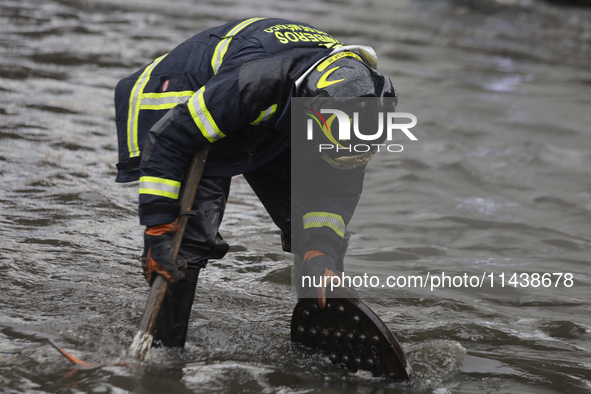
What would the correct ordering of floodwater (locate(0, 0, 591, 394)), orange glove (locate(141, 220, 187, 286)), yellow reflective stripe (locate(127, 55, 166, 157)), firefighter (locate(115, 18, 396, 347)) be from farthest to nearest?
floodwater (locate(0, 0, 591, 394)), yellow reflective stripe (locate(127, 55, 166, 157)), orange glove (locate(141, 220, 187, 286)), firefighter (locate(115, 18, 396, 347))

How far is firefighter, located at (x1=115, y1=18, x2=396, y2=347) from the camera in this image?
2539 mm

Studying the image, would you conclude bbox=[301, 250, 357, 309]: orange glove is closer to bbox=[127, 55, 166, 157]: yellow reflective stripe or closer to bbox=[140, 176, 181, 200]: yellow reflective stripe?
bbox=[140, 176, 181, 200]: yellow reflective stripe

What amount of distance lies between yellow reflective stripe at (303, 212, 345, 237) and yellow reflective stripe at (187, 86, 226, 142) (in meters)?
0.70

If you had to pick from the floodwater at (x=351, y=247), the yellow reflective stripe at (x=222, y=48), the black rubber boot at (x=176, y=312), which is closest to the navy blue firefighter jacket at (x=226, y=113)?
the yellow reflective stripe at (x=222, y=48)

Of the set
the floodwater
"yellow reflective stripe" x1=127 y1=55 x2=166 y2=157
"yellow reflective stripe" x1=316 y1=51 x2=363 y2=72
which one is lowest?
the floodwater

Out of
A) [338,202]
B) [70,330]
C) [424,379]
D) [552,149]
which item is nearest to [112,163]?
[70,330]

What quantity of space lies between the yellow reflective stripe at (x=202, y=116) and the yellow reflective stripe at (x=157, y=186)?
241mm

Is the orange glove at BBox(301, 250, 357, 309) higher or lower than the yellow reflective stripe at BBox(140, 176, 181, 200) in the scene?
lower

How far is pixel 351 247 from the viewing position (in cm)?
486

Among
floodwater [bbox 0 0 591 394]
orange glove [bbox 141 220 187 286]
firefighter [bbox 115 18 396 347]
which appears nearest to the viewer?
firefighter [bbox 115 18 396 347]

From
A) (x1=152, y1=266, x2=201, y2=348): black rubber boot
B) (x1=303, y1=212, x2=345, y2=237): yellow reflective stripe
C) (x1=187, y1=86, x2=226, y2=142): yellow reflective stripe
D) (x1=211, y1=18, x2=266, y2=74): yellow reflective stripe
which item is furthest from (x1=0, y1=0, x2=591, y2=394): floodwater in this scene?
(x1=211, y1=18, x2=266, y2=74): yellow reflective stripe

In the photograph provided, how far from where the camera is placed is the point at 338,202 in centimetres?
308

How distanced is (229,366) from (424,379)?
33.5 inches

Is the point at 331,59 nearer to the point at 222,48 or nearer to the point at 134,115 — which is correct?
the point at 222,48
